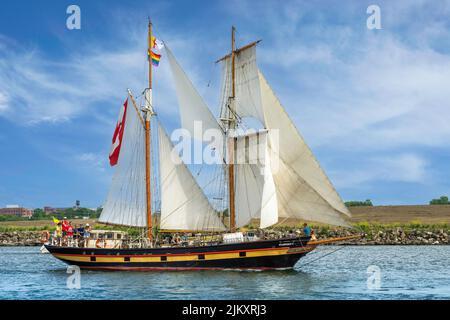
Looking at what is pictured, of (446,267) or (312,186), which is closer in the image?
(312,186)

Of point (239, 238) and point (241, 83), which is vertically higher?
point (241, 83)

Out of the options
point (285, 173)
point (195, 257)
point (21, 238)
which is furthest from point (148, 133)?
point (21, 238)

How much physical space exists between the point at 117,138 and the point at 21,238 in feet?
241

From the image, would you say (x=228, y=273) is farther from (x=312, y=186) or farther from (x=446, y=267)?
(x=446, y=267)

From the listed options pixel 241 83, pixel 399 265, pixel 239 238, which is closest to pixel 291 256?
pixel 239 238

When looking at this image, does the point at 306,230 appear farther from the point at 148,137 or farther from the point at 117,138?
the point at 117,138

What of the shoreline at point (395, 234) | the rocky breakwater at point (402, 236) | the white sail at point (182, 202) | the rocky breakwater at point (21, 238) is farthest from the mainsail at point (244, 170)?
the rocky breakwater at point (21, 238)

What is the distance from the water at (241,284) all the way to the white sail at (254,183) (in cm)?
→ 527

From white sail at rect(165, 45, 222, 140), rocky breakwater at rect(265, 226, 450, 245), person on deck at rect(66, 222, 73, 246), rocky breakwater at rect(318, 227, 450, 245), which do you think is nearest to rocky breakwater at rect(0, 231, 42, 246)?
rocky breakwater at rect(265, 226, 450, 245)

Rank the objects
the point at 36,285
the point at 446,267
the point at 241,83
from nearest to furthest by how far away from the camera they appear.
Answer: the point at 36,285 → the point at 446,267 → the point at 241,83

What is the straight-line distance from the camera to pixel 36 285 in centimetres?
3816

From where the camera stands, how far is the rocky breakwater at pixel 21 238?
10865 cm
